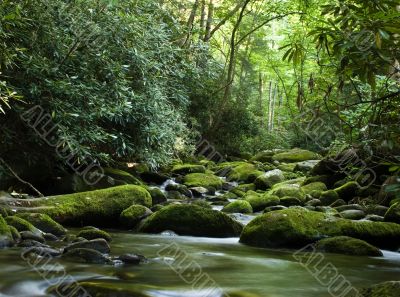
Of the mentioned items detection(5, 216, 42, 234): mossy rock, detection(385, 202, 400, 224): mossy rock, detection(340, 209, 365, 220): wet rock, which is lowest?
detection(5, 216, 42, 234): mossy rock

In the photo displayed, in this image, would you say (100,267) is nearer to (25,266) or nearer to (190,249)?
(25,266)

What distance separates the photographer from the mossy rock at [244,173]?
14.1 m

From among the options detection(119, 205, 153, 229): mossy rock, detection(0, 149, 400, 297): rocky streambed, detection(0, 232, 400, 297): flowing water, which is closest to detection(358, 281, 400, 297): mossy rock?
detection(0, 149, 400, 297): rocky streambed

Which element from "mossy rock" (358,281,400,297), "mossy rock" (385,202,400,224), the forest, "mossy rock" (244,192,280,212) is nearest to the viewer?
"mossy rock" (358,281,400,297)

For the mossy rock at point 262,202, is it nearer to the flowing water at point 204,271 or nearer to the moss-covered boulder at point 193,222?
the moss-covered boulder at point 193,222

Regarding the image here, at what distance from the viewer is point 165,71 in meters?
11.6

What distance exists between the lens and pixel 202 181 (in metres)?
12.5

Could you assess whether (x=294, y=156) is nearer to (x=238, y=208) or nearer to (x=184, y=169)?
(x=184, y=169)

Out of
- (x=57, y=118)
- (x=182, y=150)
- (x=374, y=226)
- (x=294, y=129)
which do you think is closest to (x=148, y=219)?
(x=57, y=118)

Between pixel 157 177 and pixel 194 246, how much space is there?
20.2ft

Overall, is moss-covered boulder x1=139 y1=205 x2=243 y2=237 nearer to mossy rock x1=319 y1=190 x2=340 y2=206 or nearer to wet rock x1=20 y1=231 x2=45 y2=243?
wet rock x1=20 y1=231 x2=45 y2=243

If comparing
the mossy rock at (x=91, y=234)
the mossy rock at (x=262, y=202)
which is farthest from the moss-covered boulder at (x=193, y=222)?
the mossy rock at (x=262, y=202)

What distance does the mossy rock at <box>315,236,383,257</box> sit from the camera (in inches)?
224

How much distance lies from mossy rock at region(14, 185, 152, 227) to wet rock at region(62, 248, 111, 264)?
86.7 inches
